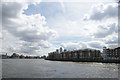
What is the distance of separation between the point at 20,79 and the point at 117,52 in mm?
145308

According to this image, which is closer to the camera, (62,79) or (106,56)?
(62,79)

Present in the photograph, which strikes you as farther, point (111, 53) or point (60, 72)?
point (111, 53)

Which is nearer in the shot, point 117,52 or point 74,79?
point 74,79

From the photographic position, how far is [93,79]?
39375 millimetres

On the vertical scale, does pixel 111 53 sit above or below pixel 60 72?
above

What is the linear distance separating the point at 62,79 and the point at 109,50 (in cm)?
14617

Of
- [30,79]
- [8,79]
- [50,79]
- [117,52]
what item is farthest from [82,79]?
[117,52]

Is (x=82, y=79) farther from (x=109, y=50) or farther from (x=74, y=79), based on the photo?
(x=109, y=50)

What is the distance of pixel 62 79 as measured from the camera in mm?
38531

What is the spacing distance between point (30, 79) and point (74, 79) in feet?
32.3

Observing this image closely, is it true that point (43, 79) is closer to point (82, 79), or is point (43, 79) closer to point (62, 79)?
point (62, 79)

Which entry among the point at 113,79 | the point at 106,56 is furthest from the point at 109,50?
the point at 113,79

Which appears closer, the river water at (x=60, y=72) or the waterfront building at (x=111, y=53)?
the river water at (x=60, y=72)

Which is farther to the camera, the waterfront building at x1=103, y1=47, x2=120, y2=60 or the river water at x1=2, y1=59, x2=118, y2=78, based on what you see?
the waterfront building at x1=103, y1=47, x2=120, y2=60
